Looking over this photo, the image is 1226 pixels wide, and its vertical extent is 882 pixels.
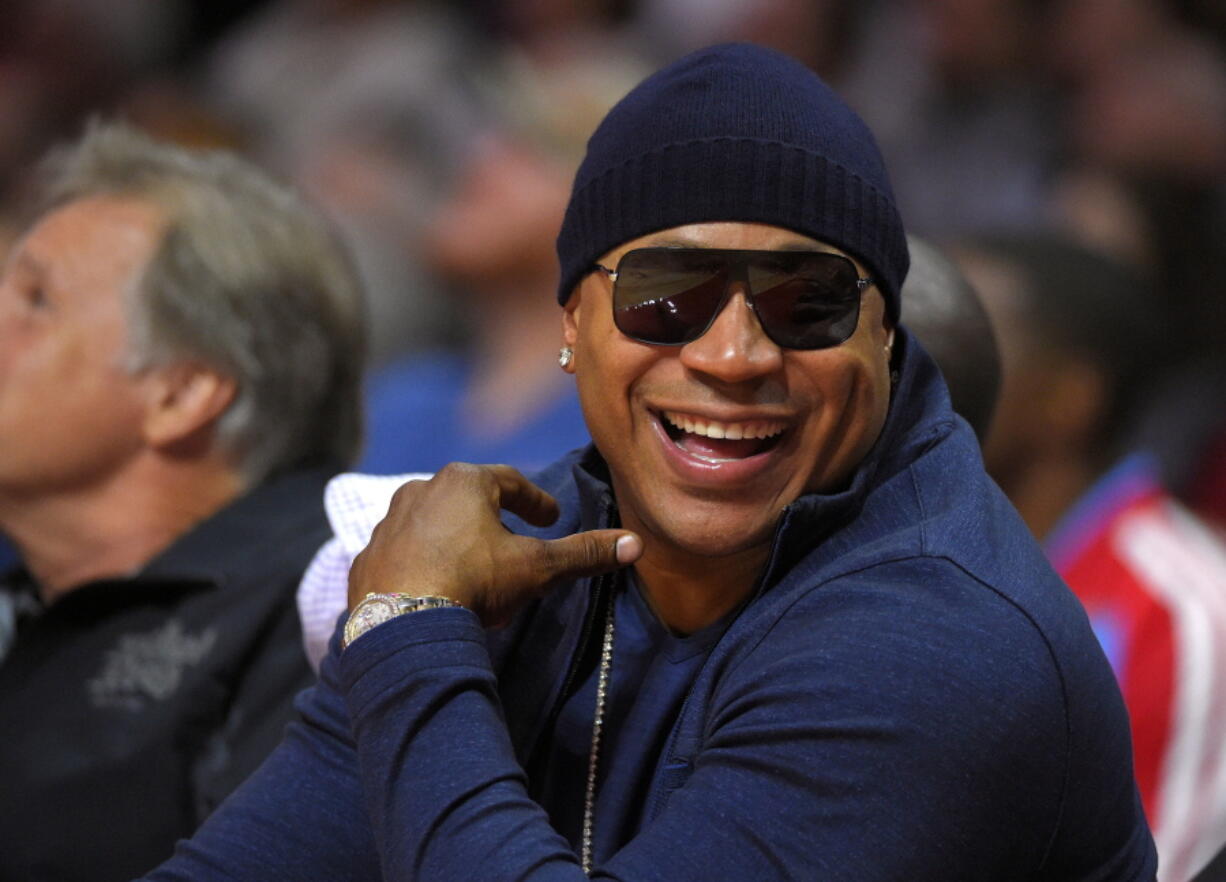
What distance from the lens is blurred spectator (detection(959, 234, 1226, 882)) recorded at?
309 cm

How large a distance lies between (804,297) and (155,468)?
5.41 feet

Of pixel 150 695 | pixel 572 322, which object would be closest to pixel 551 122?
pixel 150 695

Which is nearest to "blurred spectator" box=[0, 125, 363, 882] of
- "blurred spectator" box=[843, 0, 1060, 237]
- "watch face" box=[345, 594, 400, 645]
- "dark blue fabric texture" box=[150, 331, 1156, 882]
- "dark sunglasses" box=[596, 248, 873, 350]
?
"watch face" box=[345, 594, 400, 645]

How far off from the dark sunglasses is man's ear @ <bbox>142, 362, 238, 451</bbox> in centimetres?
142

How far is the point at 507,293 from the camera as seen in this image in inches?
190

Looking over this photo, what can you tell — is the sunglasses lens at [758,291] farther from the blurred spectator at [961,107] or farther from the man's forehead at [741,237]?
the blurred spectator at [961,107]

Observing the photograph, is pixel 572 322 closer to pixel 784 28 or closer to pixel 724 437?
pixel 724 437

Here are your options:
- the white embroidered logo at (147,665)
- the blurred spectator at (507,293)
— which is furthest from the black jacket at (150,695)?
the blurred spectator at (507,293)

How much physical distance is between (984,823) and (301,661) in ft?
4.64

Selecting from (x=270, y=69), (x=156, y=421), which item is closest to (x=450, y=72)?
(x=270, y=69)

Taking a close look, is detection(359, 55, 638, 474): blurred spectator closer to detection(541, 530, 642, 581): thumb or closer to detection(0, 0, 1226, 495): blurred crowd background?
detection(0, 0, 1226, 495): blurred crowd background

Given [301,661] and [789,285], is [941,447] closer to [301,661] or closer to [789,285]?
[789,285]

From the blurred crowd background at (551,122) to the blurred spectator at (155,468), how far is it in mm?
555

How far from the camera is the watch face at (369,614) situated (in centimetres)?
185
